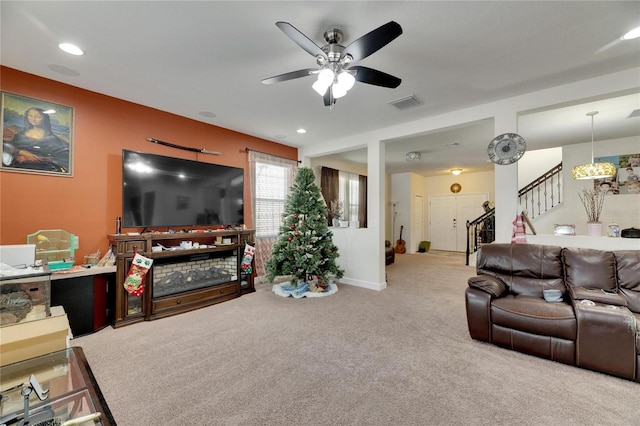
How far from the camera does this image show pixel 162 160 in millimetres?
3539

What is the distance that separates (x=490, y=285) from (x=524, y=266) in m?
0.60

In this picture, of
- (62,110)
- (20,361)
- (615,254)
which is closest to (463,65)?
(615,254)

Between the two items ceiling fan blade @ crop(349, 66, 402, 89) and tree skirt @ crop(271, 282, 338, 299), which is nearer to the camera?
ceiling fan blade @ crop(349, 66, 402, 89)

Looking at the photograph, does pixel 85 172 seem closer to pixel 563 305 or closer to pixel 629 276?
pixel 563 305

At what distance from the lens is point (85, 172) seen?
10.2ft

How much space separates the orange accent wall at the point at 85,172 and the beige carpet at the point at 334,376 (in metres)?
1.30

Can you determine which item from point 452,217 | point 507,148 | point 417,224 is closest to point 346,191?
point 417,224

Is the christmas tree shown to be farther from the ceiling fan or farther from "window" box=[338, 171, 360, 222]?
"window" box=[338, 171, 360, 222]

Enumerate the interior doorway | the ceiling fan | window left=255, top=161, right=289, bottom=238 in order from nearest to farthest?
the ceiling fan, window left=255, top=161, right=289, bottom=238, the interior doorway

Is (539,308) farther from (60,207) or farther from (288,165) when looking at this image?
(60,207)

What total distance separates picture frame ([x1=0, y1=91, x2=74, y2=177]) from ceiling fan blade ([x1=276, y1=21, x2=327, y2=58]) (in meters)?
2.95

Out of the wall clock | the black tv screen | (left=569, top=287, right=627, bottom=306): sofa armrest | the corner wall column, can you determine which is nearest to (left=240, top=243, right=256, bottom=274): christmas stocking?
the black tv screen

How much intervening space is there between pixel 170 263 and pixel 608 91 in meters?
5.47

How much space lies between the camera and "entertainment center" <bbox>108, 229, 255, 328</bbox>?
306cm
